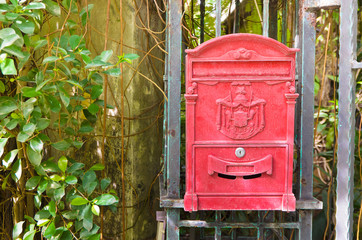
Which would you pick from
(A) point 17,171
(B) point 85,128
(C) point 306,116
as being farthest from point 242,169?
(A) point 17,171

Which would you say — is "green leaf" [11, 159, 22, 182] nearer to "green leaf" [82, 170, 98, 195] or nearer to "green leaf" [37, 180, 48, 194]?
"green leaf" [37, 180, 48, 194]

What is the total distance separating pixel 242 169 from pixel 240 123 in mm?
259

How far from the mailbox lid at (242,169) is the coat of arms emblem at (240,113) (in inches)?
3.5

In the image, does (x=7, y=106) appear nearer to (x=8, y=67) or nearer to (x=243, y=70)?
(x=8, y=67)

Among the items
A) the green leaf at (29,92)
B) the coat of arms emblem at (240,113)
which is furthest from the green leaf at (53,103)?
the coat of arms emblem at (240,113)

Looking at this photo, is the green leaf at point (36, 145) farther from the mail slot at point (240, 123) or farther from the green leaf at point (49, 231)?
the mail slot at point (240, 123)

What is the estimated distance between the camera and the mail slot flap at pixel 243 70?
85.7 inches

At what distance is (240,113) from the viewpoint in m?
2.18

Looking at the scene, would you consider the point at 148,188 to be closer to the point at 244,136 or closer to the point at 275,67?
the point at 244,136

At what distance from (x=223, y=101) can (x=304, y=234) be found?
3.22 feet

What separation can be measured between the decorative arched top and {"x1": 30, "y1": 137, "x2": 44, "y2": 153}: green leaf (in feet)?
3.14

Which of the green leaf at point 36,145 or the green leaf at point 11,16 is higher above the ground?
the green leaf at point 11,16

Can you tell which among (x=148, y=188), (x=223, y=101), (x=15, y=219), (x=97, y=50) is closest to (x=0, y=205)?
(x=15, y=219)

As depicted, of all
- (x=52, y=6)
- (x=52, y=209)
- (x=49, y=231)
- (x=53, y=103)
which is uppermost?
(x=52, y=6)
